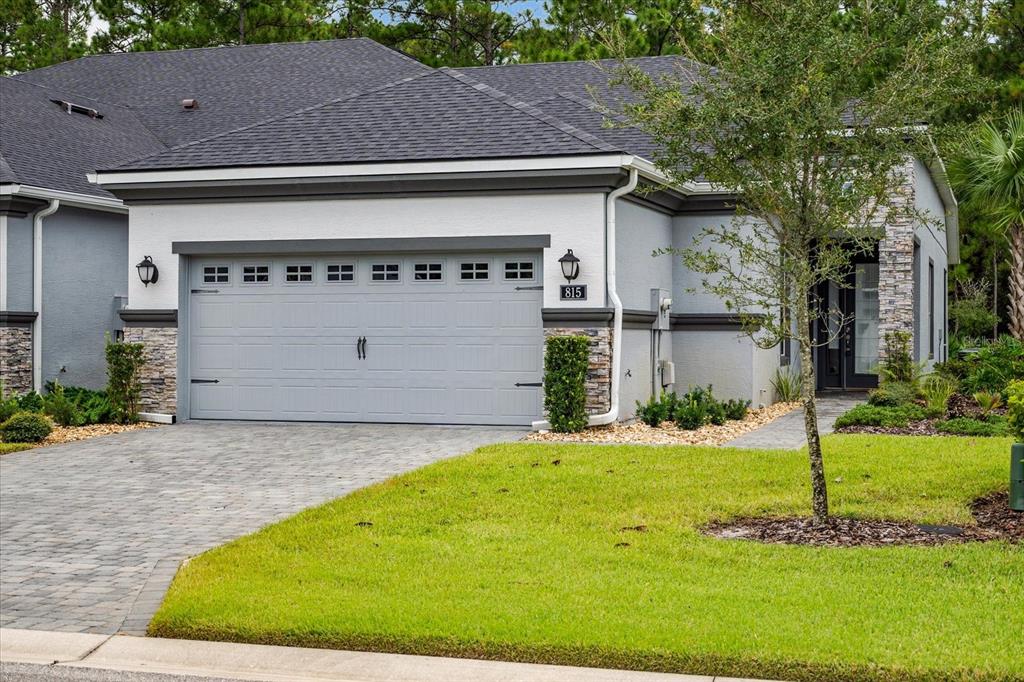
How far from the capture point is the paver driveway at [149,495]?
7969 millimetres

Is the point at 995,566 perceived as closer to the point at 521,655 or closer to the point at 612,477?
the point at 521,655

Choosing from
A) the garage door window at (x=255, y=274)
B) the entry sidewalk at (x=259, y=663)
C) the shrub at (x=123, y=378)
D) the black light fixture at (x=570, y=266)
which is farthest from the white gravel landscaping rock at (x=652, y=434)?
the entry sidewalk at (x=259, y=663)

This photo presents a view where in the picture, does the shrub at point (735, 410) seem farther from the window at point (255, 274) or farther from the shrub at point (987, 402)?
the window at point (255, 274)

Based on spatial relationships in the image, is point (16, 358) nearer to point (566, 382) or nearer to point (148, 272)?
point (148, 272)

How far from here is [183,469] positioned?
13164 mm

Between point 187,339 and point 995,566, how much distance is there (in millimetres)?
12622

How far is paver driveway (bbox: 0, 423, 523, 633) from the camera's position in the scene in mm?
7969

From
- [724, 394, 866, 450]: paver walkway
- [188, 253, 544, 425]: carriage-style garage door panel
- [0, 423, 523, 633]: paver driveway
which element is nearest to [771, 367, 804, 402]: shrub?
[724, 394, 866, 450]: paver walkway

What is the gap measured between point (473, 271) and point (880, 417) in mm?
5718

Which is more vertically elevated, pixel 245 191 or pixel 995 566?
pixel 245 191

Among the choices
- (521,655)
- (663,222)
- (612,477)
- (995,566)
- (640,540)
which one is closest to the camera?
(521,655)

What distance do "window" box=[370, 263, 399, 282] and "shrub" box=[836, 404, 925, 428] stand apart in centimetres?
632

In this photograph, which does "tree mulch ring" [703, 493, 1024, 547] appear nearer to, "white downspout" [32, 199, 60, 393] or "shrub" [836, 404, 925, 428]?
"shrub" [836, 404, 925, 428]

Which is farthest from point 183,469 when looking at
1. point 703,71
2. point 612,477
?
point 703,71
